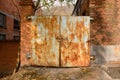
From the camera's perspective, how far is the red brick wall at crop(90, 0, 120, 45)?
9.86 meters

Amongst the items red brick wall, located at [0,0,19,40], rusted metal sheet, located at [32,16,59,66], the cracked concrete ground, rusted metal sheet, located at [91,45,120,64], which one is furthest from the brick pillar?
red brick wall, located at [0,0,19,40]

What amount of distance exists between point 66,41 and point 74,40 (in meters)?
0.36

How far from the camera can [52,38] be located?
949 centimetres

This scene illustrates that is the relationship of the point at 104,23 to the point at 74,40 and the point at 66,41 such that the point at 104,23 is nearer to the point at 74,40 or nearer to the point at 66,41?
the point at 74,40

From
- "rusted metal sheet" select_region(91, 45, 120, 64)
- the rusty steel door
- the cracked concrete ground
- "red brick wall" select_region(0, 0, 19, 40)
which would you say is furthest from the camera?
"red brick wall" select_region(0, 0, 19, 40)

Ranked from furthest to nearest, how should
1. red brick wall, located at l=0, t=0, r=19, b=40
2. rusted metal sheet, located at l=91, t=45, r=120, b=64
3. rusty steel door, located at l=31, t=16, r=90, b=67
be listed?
1. red brick wall, located at l=0, t=0, r=19, b=40
2. rusted metal sheet, located at l=91, t=45, r=120, b=64
3. rusty steel door, located at l=31, t=16, r=90, b=67

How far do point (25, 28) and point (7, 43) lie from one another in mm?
3333

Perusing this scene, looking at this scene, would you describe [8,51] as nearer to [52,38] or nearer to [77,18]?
[52,38]

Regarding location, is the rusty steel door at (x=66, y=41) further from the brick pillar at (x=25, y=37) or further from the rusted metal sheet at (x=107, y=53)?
the brick pillar at (x=25, y=37)

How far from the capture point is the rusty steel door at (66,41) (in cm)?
941

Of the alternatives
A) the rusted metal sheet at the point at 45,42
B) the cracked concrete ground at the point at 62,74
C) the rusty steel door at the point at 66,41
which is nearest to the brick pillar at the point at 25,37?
the rusted metal sheet at the point at 45,42

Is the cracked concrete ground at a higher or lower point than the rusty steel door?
lower

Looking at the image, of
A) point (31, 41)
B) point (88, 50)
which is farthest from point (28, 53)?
point (88, 50)

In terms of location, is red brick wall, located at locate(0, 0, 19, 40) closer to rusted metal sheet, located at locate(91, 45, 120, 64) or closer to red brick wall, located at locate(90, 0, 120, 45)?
red brick wall, located at locate(90, 0, 120, 45)
